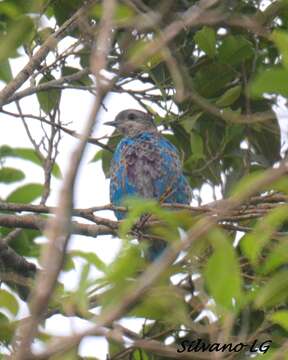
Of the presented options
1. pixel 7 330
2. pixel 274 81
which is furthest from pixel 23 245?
pixel 274 81

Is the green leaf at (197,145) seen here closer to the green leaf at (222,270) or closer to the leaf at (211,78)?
the leaf at (211,78)

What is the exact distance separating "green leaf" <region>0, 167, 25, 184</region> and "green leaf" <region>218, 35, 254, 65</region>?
1376 millimetres

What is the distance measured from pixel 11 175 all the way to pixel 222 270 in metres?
3.12

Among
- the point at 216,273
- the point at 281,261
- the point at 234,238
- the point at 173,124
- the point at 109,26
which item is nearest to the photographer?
the point at 109,26

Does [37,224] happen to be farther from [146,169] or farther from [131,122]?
[131,122]

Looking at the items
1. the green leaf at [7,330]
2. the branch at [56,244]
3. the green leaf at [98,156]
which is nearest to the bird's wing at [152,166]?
the green leaf at [98,156]

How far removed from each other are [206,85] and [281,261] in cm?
314

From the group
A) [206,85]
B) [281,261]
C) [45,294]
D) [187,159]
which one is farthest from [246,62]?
[45,294]

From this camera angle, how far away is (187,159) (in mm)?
6180

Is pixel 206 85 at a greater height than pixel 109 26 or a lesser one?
greater

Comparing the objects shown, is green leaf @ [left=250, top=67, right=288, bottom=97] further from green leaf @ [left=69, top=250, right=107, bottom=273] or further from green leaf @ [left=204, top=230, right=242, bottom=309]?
green leaf @ [left=69, top=250, right=107, bottom=273]

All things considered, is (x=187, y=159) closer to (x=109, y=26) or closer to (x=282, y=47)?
(x=282, y=47)

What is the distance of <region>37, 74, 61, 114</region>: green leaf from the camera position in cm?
543

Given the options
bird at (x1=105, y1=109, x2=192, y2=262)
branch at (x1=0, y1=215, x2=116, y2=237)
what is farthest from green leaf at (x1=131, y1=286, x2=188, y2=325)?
bird at (x1=105, y1=109, x2=192, y2=262)
